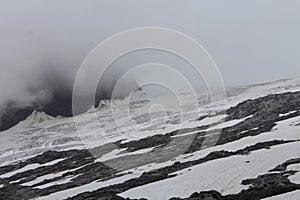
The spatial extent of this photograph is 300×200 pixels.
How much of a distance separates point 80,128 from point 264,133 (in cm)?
10367

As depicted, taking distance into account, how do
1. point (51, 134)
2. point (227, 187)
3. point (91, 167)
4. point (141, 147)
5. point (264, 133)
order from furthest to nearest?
point (51, 134) → point (141, 147) → point (91, 167) → point (264, 133) → point (227, 187)

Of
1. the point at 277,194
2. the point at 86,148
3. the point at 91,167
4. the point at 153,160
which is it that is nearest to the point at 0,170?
the point at 86,148

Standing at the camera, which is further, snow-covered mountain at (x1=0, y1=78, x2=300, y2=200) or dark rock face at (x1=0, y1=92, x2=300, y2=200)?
snow-covered mountain at (x1=0, y1=78, x2=300, y2=200)

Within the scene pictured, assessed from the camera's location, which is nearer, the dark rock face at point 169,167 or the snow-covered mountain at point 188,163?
the dark rock face at point 169,167

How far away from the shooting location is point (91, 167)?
70688 millimetres

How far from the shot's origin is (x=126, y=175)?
55281 mm

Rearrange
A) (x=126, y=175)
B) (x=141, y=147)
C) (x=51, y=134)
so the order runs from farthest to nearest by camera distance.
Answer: (x=51, y=134), (x=141, y=147), (x=126, y=175)

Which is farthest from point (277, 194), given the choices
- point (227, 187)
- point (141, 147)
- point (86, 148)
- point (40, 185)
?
point (86, 148)

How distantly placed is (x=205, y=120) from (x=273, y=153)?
1809 inches

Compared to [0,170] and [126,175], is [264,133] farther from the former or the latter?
[0,170]

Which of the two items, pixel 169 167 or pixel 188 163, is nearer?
pixel 188 163

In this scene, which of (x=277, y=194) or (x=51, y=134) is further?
(x=51, y=134)

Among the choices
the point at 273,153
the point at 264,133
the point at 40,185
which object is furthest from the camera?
the point at 40,185

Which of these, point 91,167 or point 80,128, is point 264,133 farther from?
point 80,128
